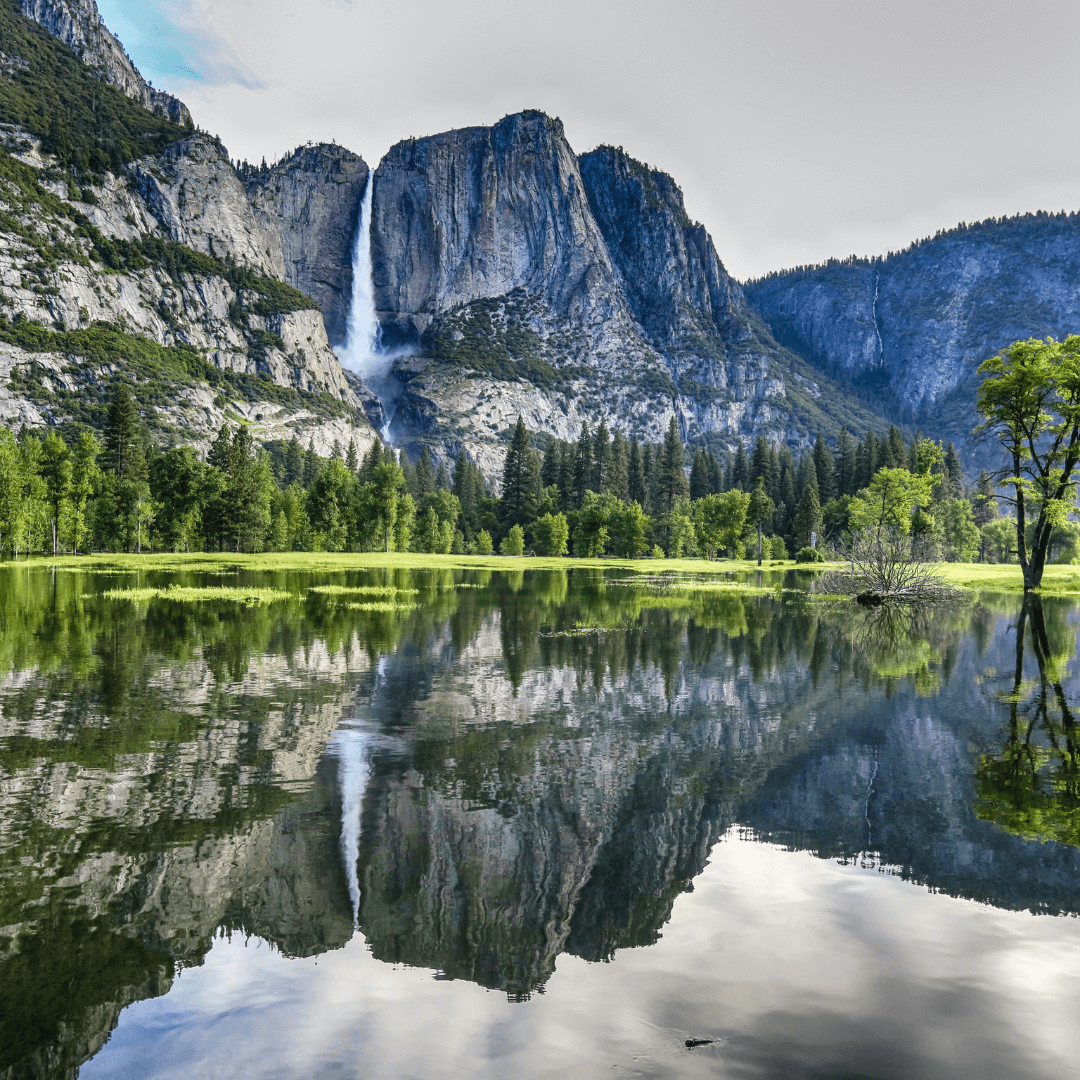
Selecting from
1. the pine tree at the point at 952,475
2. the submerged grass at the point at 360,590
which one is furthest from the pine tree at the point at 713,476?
the submerged grass at the point at 360,590

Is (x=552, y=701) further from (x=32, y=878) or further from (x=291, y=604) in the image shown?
(x=291, y=604)

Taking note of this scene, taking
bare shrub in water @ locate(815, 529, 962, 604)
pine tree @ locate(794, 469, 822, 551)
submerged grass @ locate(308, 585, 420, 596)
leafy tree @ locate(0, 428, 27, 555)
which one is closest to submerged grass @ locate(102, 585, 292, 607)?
submerged grass @ locate(308, 585, 420, 596)

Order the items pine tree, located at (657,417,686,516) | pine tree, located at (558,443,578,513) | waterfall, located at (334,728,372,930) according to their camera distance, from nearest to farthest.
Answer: waterfall, located at (334,728,372,930) < pine tree, located at (558,443,578,513) < pine tree, located at (657,417,686,516)

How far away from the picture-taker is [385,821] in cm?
1016

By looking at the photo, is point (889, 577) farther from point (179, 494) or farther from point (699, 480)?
point (699, 480)

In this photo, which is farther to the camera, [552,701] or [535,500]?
[535,500]

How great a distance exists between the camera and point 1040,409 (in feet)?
158

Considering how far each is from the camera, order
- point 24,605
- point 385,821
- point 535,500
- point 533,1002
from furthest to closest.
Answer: point 535,500 < point 24,605 < point 385,821 < point 533,1002

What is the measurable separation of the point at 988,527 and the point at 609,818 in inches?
5939

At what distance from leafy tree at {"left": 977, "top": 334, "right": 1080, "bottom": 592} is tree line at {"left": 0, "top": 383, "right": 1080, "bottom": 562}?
30.3 metres

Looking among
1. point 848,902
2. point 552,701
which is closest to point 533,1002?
point 848,902

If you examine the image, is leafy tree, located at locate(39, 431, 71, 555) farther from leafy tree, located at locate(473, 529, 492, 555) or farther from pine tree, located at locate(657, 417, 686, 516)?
pine tree, located at locate(657, 417, 686, 516)

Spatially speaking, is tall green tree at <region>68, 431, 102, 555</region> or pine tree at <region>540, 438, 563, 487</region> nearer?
tall green tree at <region>68, 431, 102, 555</region>

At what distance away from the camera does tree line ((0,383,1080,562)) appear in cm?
9488
